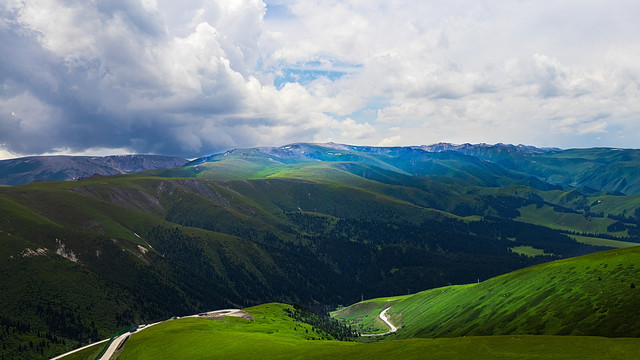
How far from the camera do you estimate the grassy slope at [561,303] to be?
9162cm

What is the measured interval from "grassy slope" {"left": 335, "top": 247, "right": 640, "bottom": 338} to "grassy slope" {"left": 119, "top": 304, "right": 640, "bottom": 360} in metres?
24.8

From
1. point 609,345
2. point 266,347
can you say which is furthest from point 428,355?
point 266,347

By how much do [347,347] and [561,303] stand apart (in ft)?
225

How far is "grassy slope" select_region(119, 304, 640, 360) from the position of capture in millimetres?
64062

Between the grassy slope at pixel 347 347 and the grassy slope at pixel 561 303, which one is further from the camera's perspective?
the grassy slope at pixel 561 303

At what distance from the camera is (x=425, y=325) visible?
18562 centimetres

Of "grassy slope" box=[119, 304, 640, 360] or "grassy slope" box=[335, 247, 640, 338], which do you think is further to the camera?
"grassy slope" box=[335, 247, 640, 338]

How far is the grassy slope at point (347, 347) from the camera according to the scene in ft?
210

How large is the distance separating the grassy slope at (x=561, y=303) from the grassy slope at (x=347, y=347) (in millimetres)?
24756

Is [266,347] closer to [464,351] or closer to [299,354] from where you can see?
[299,354]

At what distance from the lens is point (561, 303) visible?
4427 inches

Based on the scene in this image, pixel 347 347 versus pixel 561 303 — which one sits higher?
pixel 347 347

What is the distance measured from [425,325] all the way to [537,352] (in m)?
129

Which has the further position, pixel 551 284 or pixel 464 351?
pixel 551 284
